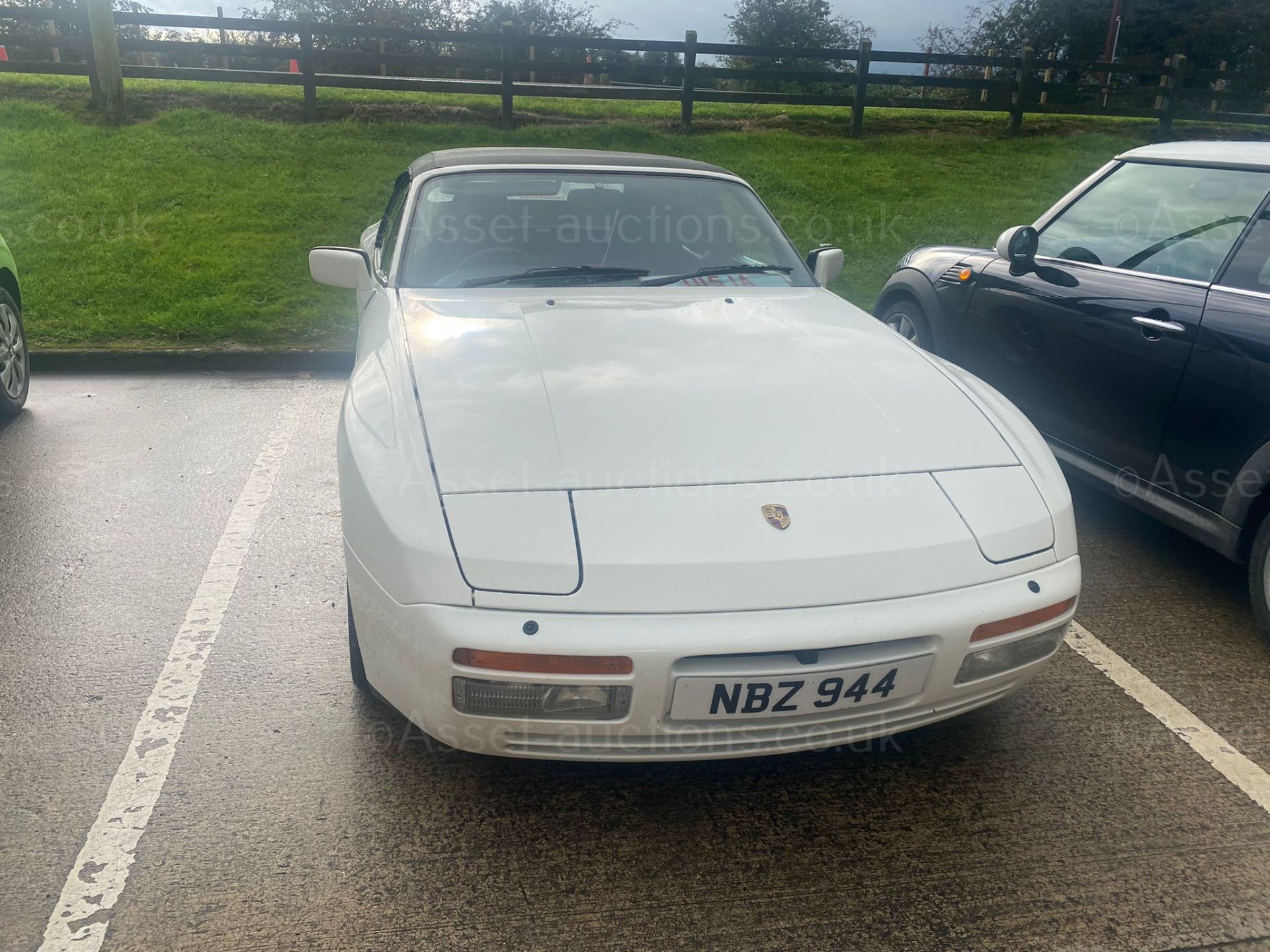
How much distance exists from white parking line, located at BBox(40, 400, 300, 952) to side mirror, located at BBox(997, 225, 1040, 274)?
11.1ft

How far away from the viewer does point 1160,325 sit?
3.43m

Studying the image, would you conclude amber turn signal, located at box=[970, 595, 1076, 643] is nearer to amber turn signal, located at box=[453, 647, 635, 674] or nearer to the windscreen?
amber turn signal, located at box=[453, 647, 635, 674]

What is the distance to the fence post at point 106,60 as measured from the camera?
1081 centimetres

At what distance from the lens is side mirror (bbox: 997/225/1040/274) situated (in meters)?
4.02

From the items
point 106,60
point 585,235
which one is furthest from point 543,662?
point 106,60

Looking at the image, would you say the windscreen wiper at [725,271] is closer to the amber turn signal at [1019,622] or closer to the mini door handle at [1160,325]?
the mini door handle at [1160,325]

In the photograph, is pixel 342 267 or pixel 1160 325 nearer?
pixel 1160 325

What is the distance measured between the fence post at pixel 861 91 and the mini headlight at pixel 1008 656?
497 inches

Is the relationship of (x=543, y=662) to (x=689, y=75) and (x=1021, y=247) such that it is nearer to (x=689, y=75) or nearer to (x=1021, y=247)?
(x=1021, y=247)

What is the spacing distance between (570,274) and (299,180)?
798 cm

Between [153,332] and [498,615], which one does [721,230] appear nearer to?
[498,615]

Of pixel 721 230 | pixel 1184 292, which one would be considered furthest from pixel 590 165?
pixel 1184 292

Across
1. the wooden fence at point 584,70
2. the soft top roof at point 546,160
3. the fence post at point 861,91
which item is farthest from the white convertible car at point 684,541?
A: the fence post at point 861,91

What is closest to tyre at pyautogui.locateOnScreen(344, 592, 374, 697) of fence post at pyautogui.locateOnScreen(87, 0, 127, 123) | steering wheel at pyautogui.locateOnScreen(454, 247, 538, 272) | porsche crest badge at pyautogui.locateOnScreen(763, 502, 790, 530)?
porsche crest badge at pyautogui.locateOnScreen(763, 502, 790, 530)
